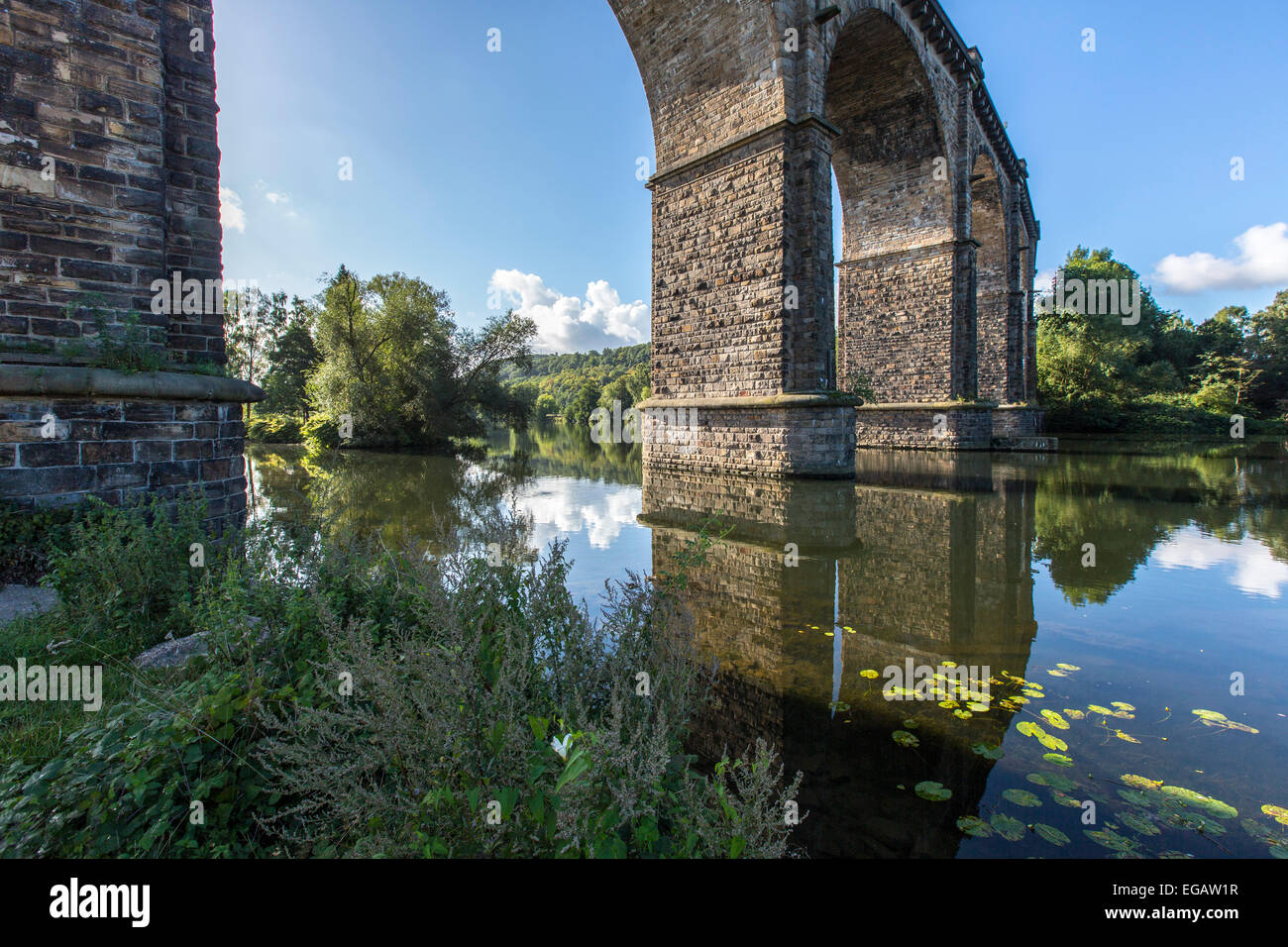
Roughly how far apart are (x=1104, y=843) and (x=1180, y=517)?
8.12 meters

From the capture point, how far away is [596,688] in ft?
6.89

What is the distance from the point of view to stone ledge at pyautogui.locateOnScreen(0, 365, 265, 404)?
4234mm

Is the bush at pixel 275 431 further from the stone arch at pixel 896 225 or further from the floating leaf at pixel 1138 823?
the floating leaf at pixel 1138 823

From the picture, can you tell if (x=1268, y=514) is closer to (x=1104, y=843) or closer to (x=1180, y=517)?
(x=1180, y=517)

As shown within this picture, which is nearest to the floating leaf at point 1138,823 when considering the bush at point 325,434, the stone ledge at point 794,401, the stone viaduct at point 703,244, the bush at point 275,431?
the stone viaduct at point 703,244

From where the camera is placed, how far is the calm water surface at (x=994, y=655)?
1873 millimetres

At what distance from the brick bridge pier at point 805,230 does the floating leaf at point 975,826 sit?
29.2 ft

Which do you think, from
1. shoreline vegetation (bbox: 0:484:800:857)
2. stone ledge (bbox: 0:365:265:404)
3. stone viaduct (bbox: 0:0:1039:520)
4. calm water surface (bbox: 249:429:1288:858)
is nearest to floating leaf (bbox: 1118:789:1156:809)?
calm water surface (bbox: 249:429:1288:858)

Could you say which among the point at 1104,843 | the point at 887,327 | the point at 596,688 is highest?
the point at 887,327

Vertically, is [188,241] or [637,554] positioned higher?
[188,241]

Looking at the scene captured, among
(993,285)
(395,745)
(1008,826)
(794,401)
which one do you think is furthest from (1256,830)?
(993,285)

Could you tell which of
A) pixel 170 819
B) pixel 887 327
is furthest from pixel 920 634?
pixel 887 327
